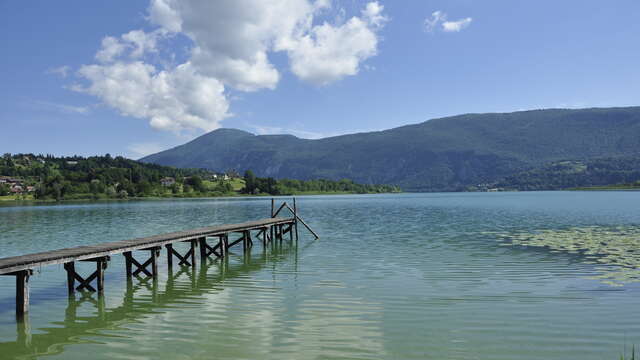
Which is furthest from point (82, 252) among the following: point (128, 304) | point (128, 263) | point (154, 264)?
point (154, 264)

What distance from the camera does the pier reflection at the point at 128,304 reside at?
46.5 feet

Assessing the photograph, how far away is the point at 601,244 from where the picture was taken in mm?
33250

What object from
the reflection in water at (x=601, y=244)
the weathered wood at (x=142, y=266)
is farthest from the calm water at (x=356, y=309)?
the weathered wood at (x=142, y=266)

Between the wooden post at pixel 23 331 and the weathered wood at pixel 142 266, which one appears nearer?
the wooden post at pixel 23 331

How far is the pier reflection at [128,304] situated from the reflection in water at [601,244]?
18.4 m

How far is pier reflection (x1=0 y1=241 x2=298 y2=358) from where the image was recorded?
14.2m

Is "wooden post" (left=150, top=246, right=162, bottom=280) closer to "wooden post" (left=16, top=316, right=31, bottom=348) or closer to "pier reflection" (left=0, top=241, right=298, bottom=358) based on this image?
"pier reflection" (left=0, top=241, right=298, bottom=358)

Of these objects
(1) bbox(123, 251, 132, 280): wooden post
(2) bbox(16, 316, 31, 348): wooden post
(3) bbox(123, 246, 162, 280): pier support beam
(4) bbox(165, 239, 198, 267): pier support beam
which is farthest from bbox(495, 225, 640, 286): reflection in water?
(1) bbox(123, 251, 132, 280): wooden post

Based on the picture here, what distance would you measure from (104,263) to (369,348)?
1529cm

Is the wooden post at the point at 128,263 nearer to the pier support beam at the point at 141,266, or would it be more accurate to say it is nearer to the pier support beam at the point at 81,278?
the pier support beam at the point at 141,266

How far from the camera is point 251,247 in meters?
39.5

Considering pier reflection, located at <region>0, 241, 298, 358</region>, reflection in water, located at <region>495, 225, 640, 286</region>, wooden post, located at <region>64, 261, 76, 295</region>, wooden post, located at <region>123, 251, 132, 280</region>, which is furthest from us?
wooden post, located at <region>123, 251, 132, 280</region>

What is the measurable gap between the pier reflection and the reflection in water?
1836 cm

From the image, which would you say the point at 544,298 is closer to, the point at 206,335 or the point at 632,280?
the point at 632,280
